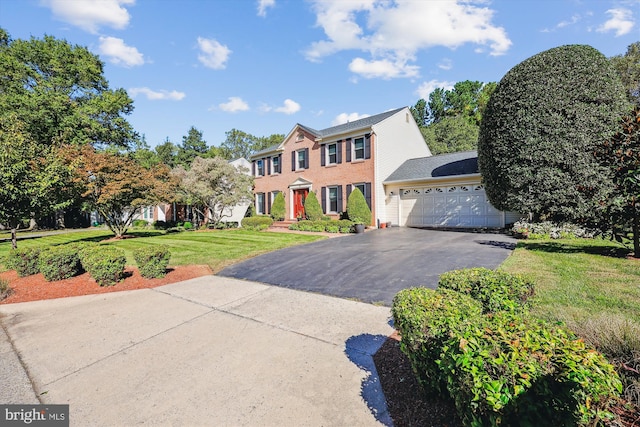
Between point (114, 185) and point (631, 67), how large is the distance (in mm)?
36243

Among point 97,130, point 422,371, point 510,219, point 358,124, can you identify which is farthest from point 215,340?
point 97,130

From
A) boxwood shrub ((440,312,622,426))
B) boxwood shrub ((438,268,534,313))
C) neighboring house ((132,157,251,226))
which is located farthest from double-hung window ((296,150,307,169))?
boxwood shrub ((440,312,622,426))

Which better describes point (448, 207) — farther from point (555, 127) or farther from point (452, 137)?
point (452, 137)

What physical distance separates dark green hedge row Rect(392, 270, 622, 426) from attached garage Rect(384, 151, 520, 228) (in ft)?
46.8

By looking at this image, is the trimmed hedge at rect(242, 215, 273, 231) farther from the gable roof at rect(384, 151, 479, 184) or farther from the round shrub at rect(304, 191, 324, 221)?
the gable roof at rect(384, 151, 479, 184)

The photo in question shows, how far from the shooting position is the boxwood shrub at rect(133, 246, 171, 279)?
7531 mm

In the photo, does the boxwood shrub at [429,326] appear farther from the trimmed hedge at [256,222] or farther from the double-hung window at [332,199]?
the trimmed hedge at [256,222]

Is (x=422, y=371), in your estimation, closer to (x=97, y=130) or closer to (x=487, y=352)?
(x=487, y=352)

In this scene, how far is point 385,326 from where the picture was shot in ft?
14.2

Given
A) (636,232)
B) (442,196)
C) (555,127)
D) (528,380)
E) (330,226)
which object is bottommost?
(330,226)

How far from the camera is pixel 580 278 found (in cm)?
554

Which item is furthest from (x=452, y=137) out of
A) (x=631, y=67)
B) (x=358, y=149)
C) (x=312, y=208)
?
(x=312, y=208)

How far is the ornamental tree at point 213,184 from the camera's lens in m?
19.6

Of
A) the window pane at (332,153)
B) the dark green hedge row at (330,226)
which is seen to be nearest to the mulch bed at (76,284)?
the dark green hedge row at (330,226)
